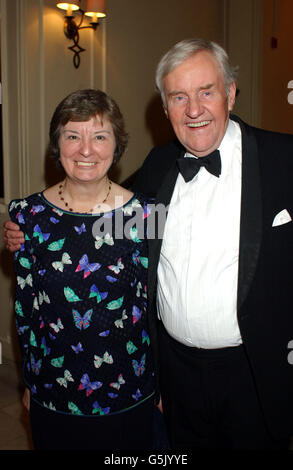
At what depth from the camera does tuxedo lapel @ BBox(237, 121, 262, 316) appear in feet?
5.09

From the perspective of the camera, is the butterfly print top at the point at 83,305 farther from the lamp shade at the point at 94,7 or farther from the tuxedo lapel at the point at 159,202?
the lamp shade at the point at 94,7

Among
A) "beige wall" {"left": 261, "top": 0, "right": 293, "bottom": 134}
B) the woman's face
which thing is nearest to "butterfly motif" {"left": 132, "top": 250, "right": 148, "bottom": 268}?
the woman's face

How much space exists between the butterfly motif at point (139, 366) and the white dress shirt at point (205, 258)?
0.49 ft

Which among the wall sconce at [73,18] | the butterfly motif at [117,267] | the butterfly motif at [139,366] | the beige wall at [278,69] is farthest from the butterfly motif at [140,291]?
the beige wall at [278,69]

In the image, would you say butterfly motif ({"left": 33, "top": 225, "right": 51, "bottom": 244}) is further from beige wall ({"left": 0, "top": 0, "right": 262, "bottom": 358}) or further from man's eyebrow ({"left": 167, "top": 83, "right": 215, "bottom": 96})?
beige wall ({"left": 0, "top": 0, "right": 262, "bottom": 358})

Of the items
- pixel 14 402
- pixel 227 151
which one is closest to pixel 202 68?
pixel 227 151

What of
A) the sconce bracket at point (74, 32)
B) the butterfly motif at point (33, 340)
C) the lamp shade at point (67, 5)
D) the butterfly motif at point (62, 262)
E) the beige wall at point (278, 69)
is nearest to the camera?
the butterfly motif at point (62, 262)

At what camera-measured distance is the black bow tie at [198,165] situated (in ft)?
5.58

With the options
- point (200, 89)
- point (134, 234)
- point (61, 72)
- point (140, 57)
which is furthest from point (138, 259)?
point (140, 57)

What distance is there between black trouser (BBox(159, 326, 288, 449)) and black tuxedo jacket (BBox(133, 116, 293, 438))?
2.4 inches

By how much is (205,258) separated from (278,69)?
3948 mm

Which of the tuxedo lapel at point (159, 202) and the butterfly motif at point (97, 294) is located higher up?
the tuxedo lapel at point (159, 202)

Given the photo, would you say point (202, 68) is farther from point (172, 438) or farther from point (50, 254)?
point (172, 438)
